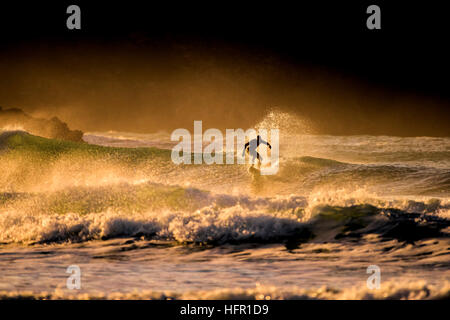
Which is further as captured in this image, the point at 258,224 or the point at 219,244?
the point at 258,224

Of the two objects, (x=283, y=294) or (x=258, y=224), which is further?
(x=258, y=224)

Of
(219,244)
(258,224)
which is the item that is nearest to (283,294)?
(219,244)

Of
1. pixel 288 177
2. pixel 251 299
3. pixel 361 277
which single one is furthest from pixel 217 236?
pixel 288 177

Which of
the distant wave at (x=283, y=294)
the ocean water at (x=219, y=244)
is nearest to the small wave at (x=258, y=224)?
the ocean water at (x=219, y=244)

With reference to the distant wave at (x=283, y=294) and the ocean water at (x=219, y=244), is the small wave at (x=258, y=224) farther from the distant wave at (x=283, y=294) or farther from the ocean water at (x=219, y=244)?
the distant wave at (x=283, y=294)

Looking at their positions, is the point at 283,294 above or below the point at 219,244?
above

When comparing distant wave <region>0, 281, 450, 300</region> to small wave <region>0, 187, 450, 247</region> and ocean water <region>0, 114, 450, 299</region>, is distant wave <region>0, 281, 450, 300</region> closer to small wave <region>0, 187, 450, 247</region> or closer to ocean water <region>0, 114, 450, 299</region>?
ocean water <region>0, 114, 450, 299</region>

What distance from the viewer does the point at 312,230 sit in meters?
10.1

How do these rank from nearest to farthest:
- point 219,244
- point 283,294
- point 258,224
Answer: point 283,294, point 219,244, point 258,224

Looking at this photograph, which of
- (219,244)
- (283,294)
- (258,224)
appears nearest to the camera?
(283,294)

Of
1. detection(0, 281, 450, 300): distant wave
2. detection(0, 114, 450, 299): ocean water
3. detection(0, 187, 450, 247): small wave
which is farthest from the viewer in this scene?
detection(0, 187, 450, 247): small wave

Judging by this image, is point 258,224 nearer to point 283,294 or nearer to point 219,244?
point 219,244

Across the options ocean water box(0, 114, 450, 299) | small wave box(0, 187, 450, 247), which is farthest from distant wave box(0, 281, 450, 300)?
small wave box(0, 187, 450, 247)
